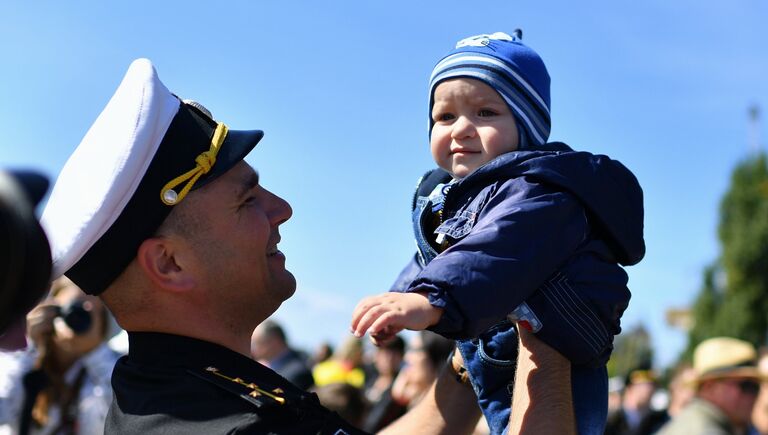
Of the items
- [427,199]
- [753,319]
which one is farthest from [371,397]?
[753,319]

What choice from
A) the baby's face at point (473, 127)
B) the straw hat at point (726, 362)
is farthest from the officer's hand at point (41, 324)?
the straw hat at point (726, 362)

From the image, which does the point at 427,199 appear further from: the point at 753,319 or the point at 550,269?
the point at 753,319

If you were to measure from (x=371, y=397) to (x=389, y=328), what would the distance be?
8548 millimetres

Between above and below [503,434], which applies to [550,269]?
above

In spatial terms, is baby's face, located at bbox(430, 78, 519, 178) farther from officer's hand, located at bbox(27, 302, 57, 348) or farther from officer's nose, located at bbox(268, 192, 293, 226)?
officer's hand, located at bbox(27, 302, 57, 348)

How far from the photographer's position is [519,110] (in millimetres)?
3062

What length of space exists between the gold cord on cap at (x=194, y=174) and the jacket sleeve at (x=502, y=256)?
2.22 ft

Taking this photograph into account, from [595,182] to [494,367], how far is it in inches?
24.8

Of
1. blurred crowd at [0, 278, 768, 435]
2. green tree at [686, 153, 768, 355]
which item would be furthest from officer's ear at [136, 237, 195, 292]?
green tree at [686, 153, 768, 355]

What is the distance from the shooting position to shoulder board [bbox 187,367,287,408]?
2461 millimetres

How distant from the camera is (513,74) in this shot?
3072mm

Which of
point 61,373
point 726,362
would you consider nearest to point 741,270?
point 726,362

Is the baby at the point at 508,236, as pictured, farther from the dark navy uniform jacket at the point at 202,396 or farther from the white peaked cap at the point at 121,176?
the white peaked cap at the point at 121,176

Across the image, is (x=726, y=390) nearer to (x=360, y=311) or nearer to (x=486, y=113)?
(x=486, y=113)
